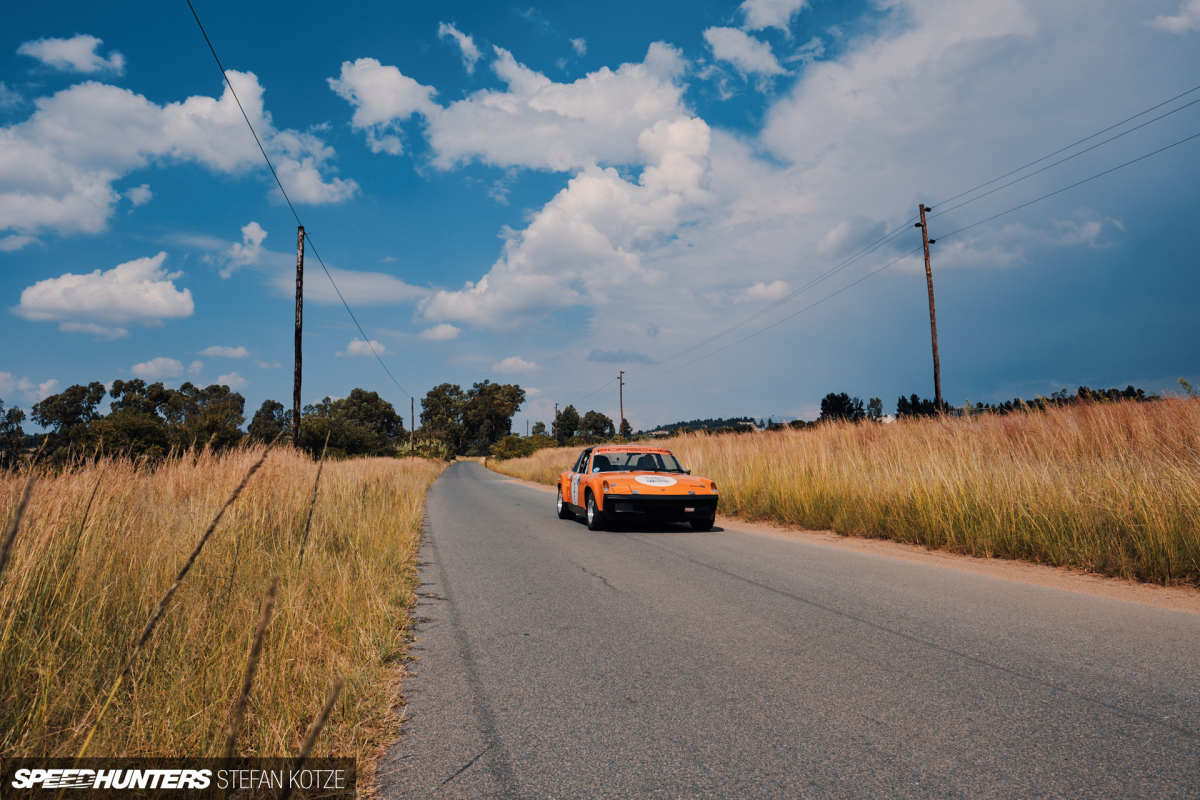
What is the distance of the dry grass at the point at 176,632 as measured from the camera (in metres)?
2.72

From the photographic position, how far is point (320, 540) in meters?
7.50

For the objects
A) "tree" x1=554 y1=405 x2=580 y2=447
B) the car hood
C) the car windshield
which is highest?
"tree" x1=554 y1=405 x2=580 y2=447

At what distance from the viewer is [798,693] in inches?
133

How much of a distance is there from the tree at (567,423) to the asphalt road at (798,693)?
10283 cm

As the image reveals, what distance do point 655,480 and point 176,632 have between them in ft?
26.8

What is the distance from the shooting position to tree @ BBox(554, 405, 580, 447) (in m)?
111

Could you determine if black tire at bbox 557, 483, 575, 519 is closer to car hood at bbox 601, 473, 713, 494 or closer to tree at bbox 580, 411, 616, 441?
car hood at bbox 601, 473, 713, 494

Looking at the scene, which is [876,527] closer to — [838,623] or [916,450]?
[916,450]

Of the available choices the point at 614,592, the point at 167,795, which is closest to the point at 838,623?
the point at 614,592

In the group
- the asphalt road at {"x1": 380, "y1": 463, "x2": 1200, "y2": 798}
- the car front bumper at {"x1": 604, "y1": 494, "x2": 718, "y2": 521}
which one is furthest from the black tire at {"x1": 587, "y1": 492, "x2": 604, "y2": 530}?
the asphalt road at {"x1": 380, "y1": 463, "x2": 1200, "y2": 798}

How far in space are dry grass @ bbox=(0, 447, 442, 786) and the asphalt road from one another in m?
0.41

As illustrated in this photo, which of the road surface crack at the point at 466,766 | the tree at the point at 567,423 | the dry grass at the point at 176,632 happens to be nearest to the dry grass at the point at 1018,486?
the road surface crack at the point at 466,766

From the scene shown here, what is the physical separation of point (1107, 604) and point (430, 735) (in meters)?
5.43

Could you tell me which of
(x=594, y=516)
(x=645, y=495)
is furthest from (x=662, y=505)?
(x=594, y=516)
